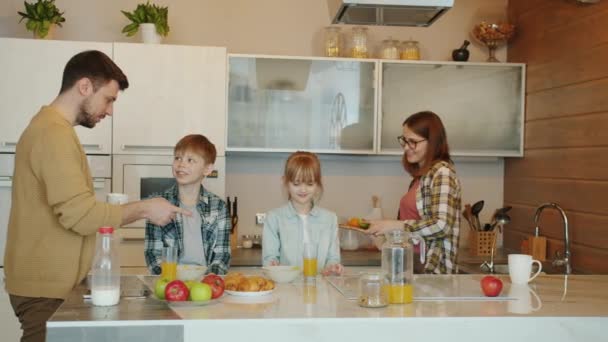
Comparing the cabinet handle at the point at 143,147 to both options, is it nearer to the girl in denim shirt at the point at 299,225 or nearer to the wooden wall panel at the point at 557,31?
the girl in denim shirt at the point at 299,225

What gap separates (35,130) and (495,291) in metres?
1.48

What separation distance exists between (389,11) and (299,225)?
866mm

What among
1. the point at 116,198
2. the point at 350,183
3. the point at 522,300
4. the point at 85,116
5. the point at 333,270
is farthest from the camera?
the point at 350,183

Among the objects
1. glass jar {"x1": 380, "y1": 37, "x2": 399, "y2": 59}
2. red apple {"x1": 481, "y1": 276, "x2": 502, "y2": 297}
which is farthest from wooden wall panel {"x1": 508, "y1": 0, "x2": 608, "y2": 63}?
red apple {"x1": 481, "y1": 276, "x2": 502, "y2": 297}

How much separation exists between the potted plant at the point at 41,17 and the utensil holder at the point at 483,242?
2556 mm

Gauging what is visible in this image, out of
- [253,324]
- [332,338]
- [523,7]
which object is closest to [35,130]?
[253,324]

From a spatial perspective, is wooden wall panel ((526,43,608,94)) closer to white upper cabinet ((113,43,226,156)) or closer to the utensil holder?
the utensil holder

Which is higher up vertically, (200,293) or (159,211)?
(159,211)

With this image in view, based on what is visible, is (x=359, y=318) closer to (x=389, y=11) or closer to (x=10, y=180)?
(x=389, y=11)

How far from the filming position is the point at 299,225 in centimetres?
283

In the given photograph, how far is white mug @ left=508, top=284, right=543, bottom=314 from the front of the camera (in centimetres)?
202

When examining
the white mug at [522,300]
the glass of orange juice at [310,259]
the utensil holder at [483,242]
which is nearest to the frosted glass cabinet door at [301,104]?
the utensil holder at [483,242]

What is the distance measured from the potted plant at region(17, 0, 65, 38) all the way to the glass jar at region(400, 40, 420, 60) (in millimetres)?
1880

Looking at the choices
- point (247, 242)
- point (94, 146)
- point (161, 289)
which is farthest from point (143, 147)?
point (161, 289)
